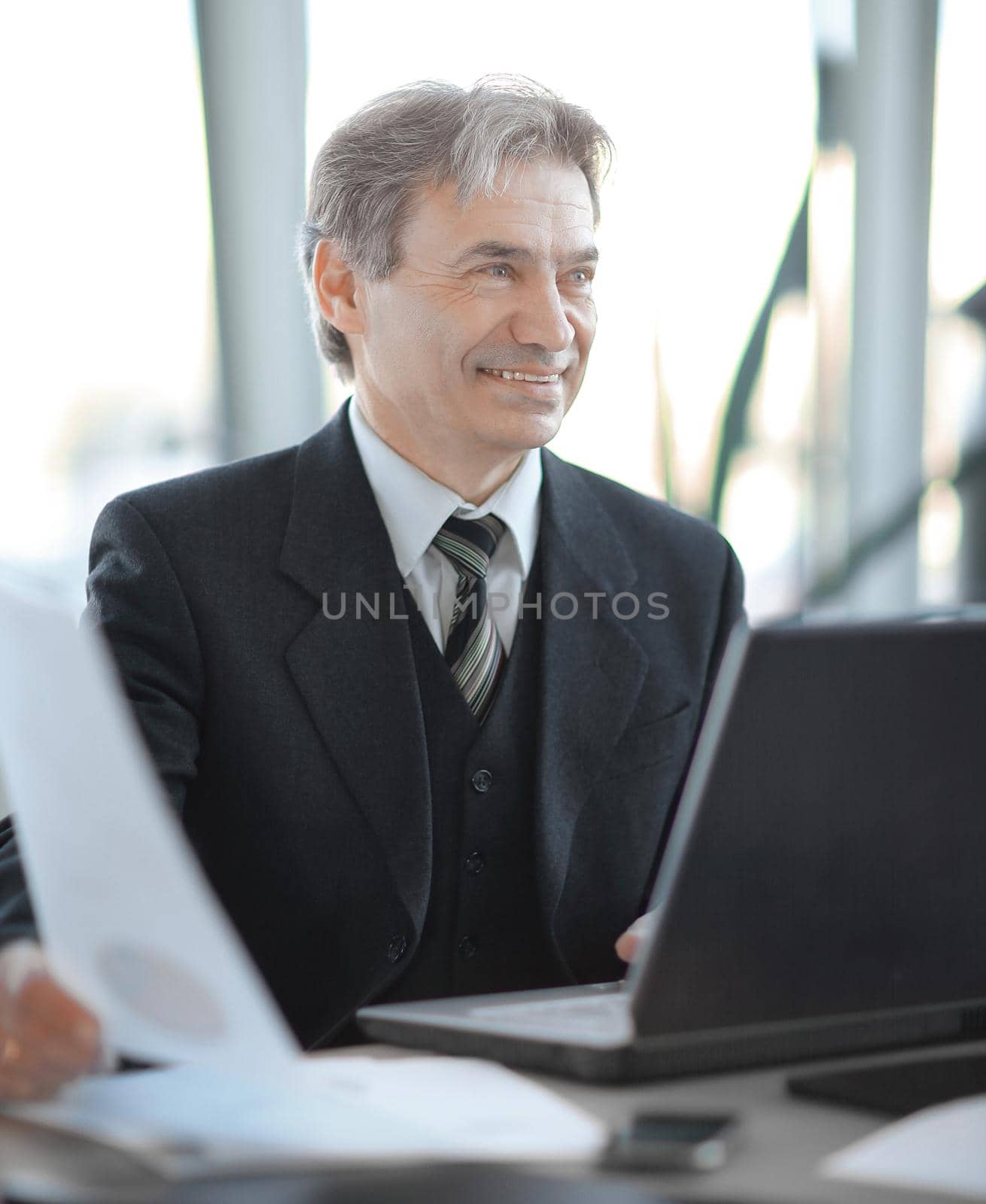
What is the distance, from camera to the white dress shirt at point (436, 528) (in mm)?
1639

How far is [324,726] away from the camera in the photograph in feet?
4.98

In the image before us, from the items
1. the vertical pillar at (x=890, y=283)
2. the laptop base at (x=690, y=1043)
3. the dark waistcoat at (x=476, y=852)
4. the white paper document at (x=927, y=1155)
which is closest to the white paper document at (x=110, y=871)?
the laptop base at (x=690, y=1043)

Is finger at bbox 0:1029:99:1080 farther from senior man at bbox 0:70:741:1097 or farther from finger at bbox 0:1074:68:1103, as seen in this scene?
senior man at bbox 0:70:741:1097

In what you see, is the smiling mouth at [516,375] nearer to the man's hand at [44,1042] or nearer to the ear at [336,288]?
the ear at [336,288]

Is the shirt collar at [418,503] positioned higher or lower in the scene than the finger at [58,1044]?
higher

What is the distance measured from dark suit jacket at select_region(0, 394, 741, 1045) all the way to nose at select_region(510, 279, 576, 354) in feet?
0.81

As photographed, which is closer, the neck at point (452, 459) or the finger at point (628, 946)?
the finger at point (628, 946)

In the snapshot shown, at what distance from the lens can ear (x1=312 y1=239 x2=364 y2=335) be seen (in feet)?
5.76

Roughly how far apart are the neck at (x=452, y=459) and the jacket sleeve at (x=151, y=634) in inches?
12.8

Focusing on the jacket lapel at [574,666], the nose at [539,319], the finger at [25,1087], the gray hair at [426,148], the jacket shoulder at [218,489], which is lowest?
the finger at [25,1087]

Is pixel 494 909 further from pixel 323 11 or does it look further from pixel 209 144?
pixel 323 11

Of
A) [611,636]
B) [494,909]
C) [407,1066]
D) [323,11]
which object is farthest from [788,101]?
[407,1066]

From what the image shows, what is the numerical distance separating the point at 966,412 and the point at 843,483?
0.36 meters

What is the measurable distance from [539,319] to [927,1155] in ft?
3.57
